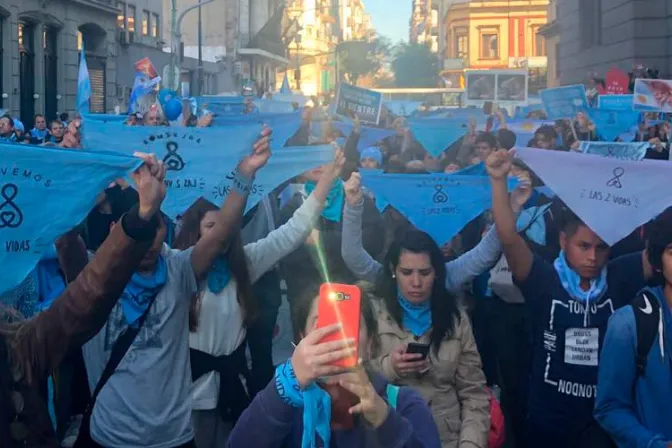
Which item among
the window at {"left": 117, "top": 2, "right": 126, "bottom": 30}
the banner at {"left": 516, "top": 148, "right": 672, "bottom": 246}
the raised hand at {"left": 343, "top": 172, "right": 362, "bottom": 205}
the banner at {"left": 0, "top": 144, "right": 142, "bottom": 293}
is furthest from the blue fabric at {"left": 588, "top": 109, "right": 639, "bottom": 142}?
the window at {"left": 117, "top": 2, "right": 126, "bottom": 30}

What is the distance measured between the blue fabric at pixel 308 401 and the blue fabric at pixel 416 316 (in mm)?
1797

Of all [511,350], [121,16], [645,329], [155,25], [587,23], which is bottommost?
[511,350]

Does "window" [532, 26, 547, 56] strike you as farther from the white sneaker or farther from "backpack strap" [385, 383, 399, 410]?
"backpack strap" [385, 383, 399, 410]

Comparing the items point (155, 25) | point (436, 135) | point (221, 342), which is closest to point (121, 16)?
point (155, 25)

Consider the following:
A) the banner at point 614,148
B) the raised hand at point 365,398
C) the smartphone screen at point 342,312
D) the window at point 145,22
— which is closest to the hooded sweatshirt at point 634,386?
the raised hand at point 365,398

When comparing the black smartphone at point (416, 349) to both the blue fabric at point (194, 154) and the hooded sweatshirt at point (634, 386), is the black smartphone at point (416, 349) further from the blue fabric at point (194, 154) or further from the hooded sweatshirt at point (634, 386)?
the blue fabric at point (194, 154)

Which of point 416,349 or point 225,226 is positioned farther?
point 225,226

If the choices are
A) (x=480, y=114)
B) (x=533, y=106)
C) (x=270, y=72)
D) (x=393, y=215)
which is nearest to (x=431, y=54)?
(x=270, y=72)

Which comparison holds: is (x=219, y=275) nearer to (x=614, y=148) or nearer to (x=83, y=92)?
(x=614, y=148)

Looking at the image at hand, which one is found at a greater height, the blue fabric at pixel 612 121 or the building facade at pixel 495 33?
the building facade at pixel 495 33

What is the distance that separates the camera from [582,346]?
13.7 feet

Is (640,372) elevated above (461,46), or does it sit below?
below

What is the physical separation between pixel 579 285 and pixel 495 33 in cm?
7594

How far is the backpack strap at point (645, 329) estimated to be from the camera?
3.46 meters
